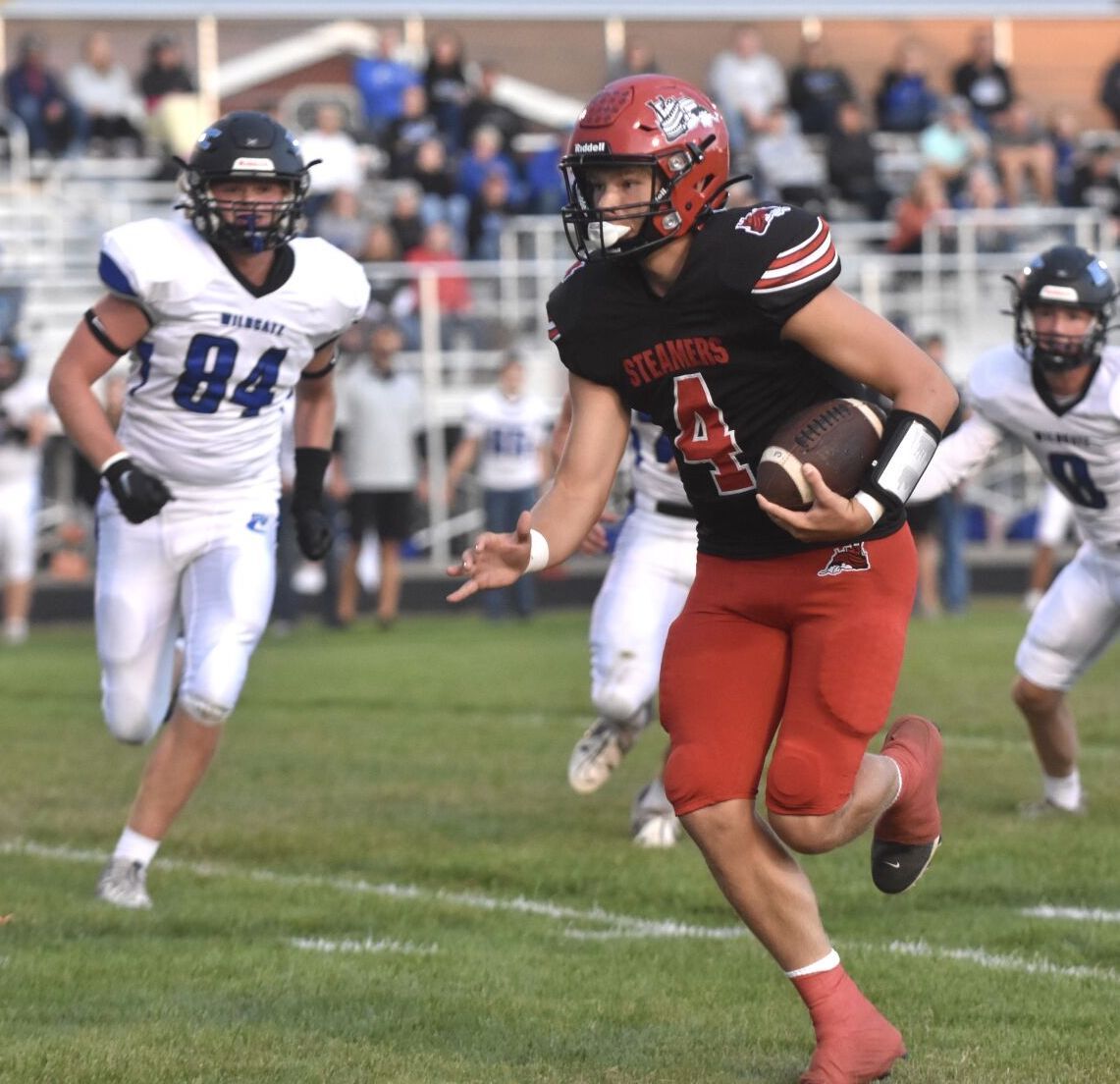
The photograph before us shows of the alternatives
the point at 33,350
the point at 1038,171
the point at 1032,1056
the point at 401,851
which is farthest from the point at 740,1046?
the point at 1038,171

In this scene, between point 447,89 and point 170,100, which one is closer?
point 170,100

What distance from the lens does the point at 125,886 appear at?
538 cm

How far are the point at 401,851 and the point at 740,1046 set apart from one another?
2.27 metres

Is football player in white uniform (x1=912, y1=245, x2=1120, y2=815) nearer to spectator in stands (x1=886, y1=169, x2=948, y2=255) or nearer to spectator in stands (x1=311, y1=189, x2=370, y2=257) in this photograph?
spectator in stands (x1=311, y1=189, x2=370, y2=257)

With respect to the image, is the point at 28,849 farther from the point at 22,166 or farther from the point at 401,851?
the point at 22,166

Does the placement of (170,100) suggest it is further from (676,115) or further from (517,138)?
(676,115)

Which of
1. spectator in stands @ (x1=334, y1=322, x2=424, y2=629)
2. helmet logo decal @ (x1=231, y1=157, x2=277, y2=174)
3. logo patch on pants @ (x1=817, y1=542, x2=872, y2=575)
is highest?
helmet logo decal @ (x1=231, y1=157, x2=277, y2=174)

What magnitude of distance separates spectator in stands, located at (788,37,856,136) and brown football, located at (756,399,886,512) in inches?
607

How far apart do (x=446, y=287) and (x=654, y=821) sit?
1096 centimetres

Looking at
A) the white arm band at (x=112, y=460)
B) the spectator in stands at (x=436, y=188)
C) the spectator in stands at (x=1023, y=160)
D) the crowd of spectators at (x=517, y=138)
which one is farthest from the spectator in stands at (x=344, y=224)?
the white arm band at (x=112, y=460)

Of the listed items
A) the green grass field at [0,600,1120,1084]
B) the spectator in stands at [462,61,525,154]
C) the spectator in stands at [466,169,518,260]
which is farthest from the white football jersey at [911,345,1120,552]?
the spectator in stands at [462,61,525,154]

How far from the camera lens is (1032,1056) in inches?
152

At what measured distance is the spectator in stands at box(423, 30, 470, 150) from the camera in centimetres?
1811

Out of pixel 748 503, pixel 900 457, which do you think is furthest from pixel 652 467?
pixel 900 457
